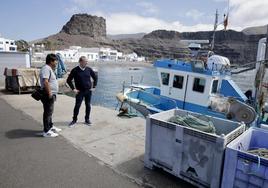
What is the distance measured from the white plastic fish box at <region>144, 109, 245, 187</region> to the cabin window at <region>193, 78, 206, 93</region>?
551 centimetres

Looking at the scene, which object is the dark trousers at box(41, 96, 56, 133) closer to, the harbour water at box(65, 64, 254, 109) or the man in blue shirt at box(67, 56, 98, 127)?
the man in blue shirt at box(67, 56, 98, 127)

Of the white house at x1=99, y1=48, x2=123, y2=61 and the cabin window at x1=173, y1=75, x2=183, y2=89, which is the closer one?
the cabin window at x1=173, y1=75, x2=183, y2=89

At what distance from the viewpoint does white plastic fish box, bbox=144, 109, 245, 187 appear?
278 cm

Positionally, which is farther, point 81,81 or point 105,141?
point 81,81

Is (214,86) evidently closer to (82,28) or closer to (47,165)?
(47,165)

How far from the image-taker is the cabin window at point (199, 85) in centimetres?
892

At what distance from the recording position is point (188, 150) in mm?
3020

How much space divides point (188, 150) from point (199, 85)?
6380mm

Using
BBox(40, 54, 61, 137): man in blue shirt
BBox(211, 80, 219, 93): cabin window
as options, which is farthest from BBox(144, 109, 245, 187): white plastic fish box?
BBox(211, 80, 219, 93): cabin window

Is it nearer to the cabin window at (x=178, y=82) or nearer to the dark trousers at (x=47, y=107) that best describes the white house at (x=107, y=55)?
the cabin window at (x=178, y=82)

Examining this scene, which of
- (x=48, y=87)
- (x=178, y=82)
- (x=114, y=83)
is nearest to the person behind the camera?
(x=48, y=87)

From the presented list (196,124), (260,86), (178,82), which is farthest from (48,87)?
(178,82)

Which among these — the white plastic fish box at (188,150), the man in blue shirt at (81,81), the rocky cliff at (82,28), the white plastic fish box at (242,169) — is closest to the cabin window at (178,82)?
the man in blue shirt at (81,81)

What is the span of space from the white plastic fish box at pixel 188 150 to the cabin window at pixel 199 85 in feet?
18.1
